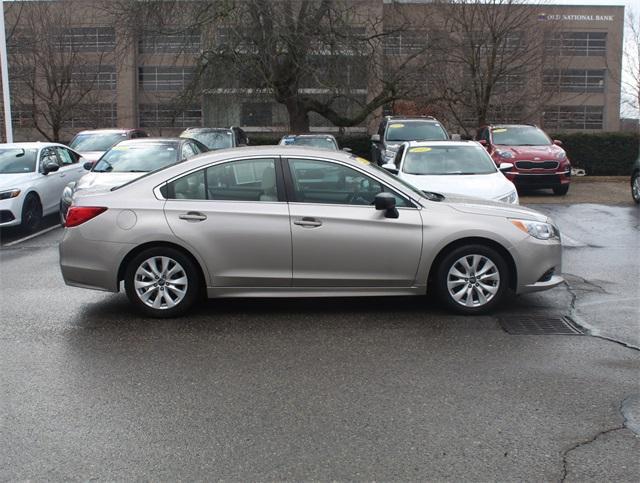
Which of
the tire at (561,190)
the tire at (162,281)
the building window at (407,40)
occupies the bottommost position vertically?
the tire at (162,281)

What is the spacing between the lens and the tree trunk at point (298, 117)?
26.0 metres

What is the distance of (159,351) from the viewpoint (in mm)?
5723

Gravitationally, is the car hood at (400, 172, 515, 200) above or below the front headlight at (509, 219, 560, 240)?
above

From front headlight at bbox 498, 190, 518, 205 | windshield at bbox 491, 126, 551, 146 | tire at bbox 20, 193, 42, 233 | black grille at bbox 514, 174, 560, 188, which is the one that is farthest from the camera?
windshield at bbox 491, 126, 551, 146

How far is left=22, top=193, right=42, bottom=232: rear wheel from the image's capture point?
12.5 meters

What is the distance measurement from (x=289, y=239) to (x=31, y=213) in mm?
7875

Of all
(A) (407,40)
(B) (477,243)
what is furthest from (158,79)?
(B) (477,243)

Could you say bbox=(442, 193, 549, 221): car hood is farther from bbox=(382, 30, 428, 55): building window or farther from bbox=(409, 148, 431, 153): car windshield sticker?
bbox=(382, 30, 428, 55): building window

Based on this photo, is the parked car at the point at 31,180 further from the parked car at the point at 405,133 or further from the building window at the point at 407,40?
the building window at the point at 407,40

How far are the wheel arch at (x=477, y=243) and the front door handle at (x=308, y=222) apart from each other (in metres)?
1.15

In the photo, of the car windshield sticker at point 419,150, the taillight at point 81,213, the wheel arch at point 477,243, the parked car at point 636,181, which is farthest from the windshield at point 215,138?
the wheel arch at point 477,243

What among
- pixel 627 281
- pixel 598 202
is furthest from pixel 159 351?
pixel 598 202

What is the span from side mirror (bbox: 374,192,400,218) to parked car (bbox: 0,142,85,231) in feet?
26.1

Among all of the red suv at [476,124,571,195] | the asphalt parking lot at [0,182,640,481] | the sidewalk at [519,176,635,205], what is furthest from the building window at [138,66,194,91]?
the asphalt parking lot at [0,182,640,481]
